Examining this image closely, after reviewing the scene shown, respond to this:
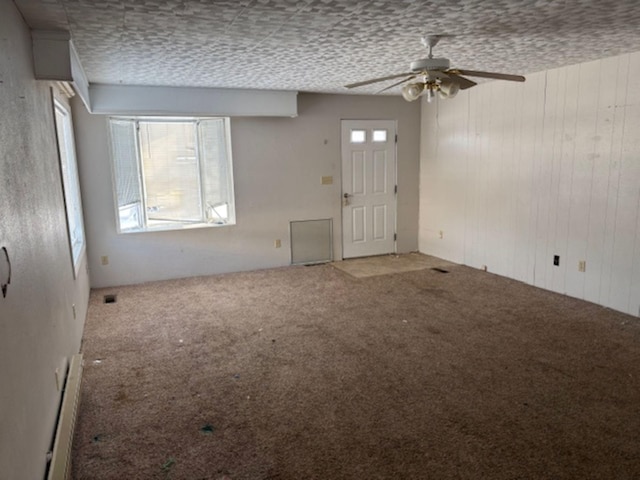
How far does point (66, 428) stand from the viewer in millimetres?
2209

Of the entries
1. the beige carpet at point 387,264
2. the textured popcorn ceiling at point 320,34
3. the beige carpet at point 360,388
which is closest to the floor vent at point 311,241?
the beige carpet at point 387,264

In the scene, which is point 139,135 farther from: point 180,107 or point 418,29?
point 418,29

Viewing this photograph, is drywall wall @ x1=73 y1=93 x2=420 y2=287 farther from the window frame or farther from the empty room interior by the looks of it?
the window frame

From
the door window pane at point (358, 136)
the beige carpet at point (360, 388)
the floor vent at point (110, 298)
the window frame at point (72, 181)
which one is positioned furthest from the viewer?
the door window pane at point (358, 136)

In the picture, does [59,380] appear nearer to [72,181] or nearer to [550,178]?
[72,181]

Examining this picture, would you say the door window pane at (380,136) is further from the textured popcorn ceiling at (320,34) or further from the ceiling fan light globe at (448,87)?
the ceiling fan light globe at (448,87)

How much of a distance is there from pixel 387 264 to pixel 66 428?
15.1 feet

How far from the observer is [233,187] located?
5801 millimetres

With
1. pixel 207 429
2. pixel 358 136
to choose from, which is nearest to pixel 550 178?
pixel 358 136

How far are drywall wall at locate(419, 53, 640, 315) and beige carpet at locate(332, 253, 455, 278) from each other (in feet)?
1.11

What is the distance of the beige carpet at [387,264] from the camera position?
5.83 meters

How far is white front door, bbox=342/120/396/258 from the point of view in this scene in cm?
638

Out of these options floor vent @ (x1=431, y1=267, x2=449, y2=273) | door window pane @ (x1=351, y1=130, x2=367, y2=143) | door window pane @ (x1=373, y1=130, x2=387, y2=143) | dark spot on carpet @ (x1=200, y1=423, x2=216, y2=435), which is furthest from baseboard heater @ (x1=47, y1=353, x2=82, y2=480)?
door window pane @ (x1=373, y1=130, x2=387, y2=143)

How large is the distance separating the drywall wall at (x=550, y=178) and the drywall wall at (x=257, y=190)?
103 centimetres
